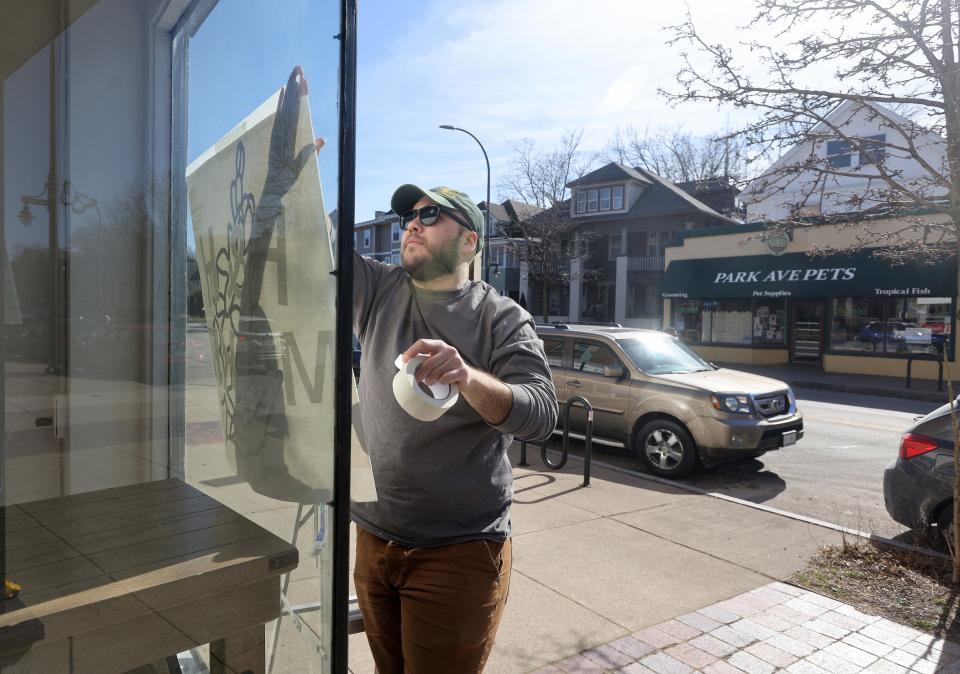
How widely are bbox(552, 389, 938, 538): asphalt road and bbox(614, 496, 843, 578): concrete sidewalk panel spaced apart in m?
0.49

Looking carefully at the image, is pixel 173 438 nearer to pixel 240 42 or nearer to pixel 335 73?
pixel 240 42

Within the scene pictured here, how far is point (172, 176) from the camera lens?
2607 millimetres

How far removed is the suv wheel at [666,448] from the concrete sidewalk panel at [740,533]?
3.34ft

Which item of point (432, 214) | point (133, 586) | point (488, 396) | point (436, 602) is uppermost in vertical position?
point (432, 214)

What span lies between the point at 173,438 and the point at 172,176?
3.26 ft

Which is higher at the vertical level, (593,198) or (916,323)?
(593,198)

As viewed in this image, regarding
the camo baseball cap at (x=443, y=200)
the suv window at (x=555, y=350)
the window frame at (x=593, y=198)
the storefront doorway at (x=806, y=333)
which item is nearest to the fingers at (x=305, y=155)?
the camo baseball cap at (x=443, y=200)

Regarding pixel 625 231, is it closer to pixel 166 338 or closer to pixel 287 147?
pixel 166 338

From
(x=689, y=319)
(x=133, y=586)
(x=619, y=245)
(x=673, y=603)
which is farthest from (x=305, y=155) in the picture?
(x=619, y=245)

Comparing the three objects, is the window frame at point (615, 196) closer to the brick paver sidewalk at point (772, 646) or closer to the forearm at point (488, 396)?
the brick paver sidewalk at point (772, 646)

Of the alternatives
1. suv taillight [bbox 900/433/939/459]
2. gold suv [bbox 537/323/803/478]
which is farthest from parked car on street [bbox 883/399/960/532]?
gold suv [bbox 537/323/803/478]

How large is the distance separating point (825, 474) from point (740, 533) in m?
3.13

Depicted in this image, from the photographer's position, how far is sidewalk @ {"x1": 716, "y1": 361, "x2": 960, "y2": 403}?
1633 cm

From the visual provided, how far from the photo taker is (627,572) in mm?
4570
